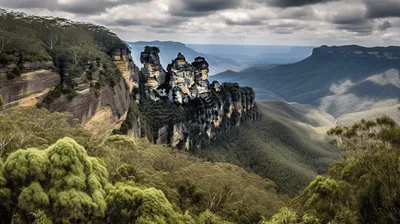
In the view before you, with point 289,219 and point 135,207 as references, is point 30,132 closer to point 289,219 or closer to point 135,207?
point 135,207

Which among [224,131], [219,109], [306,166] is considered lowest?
[306,166]

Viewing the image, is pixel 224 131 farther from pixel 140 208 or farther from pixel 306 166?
pixel 140 208

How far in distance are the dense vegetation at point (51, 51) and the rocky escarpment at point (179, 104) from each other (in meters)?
16.0

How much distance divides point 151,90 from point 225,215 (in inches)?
2996

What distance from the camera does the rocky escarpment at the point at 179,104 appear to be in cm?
8738

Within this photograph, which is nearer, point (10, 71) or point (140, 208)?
point (140, 208)

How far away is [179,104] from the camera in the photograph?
99562 millimetres

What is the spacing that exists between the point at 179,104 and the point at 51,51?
50.4 m

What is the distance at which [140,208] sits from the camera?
18797 mm

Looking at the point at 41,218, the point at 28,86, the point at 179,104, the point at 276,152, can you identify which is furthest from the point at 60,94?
the point at 276,152

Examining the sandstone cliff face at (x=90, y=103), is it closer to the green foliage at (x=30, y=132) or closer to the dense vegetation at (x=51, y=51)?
the dense vegetation at (x=51, y=51)

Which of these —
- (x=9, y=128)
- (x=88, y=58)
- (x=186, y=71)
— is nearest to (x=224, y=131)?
(x=186, y=71)

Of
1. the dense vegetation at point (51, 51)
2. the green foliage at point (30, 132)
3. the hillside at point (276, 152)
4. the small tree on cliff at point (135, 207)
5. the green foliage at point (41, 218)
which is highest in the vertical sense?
the dense vegetation at point (51, 51)

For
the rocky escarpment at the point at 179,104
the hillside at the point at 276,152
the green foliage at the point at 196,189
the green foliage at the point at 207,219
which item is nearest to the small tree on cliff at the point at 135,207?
the green foliage at the point at 207,219
